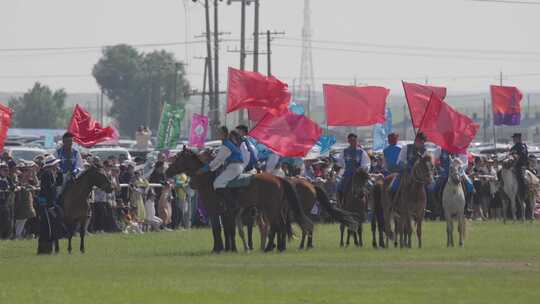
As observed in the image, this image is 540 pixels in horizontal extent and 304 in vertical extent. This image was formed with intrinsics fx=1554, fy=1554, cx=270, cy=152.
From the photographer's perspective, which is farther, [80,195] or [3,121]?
[3,121]

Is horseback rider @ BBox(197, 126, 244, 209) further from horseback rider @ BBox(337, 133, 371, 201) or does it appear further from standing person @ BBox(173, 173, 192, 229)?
standing person @ BBox(173, 173, 192, 229)

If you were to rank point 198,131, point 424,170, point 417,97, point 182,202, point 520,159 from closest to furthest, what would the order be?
point 424,170, point 417,97, point 182,202, point 520,159, point 198,131

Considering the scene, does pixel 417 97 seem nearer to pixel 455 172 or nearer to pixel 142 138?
pixel 455 172

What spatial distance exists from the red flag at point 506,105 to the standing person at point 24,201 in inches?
776

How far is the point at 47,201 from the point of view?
1190 inches

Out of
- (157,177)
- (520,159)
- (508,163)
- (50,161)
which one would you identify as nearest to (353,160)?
(50,161)

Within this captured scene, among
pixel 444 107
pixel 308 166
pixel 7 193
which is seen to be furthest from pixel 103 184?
pixel 308 166

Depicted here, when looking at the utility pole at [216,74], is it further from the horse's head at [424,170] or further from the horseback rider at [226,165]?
the horseback rider at [226,165]

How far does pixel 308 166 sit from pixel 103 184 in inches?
604

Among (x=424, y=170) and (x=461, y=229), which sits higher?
(x=424, y=170)

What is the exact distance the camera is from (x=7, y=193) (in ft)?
115

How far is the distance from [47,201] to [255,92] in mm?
8008

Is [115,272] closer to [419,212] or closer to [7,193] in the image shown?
[419,212]

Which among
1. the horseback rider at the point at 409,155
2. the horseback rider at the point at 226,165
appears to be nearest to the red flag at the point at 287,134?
the horseback rider at the point at 409,155
